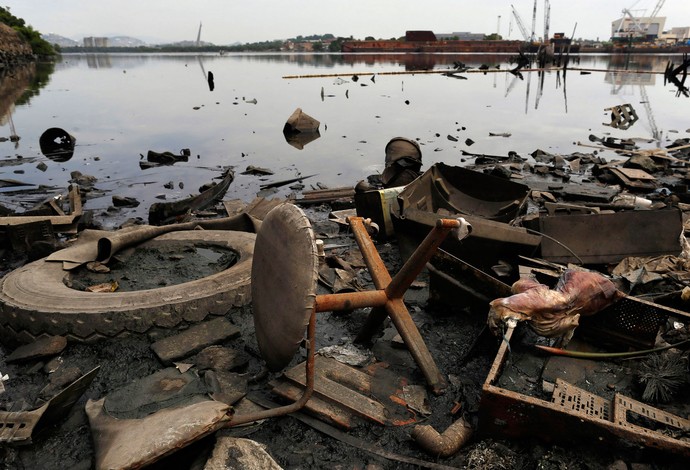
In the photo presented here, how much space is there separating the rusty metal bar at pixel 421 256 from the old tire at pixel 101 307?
1730 millimetres

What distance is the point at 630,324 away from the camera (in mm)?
3996

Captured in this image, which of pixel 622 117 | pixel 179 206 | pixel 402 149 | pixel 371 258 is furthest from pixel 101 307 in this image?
pixel 622 117

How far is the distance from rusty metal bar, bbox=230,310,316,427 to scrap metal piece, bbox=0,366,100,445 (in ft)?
4.25

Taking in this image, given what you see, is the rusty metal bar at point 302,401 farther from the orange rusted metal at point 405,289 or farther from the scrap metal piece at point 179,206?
the scrap metal piece at point 179,206

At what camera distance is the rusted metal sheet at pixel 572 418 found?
2.76 m

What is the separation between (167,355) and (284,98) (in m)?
25.1

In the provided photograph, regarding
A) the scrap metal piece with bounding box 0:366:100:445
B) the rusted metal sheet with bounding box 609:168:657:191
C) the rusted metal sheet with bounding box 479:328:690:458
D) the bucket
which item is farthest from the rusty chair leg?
the rusted metal sheet with bounding box 609:168:657:191

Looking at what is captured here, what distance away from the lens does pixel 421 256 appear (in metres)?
3.74

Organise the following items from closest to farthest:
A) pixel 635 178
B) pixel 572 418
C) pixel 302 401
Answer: pixel 572 418, pixel 302 401, pixel 635 178

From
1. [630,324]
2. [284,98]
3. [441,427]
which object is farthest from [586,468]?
[284,98]

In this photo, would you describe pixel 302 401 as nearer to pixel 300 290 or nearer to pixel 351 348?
pixel 300 290

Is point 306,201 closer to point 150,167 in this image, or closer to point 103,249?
point 103,249

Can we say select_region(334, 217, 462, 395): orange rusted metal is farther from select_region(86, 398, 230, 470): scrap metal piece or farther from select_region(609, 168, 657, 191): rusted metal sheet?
select_region(609, 168, 657, 191): rusted metal sheet

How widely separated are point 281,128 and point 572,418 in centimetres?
1661
